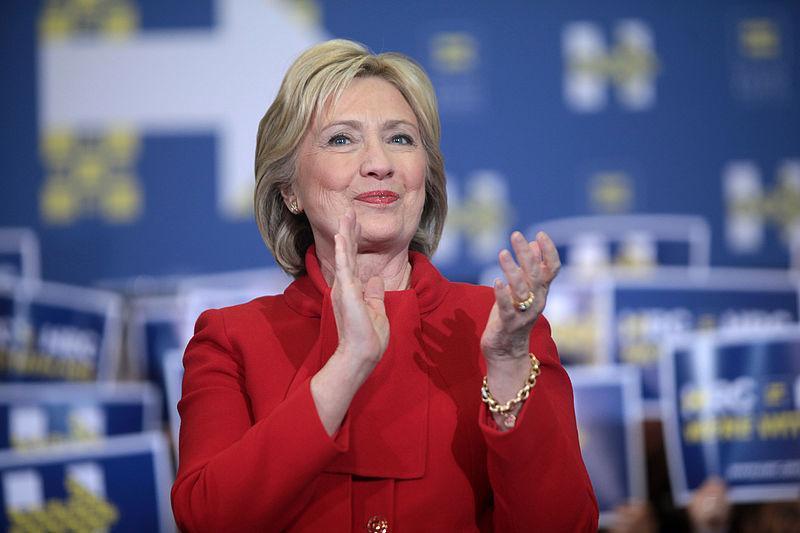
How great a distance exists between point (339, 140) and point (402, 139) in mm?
122

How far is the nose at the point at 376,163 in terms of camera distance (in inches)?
69.9

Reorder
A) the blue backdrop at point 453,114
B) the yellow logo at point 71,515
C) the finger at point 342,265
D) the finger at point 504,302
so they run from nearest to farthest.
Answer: the finger at point 504,302 → the finger at point 342,265 → the yellow logo at point 71,515 → the blue backdrop at point 453,114

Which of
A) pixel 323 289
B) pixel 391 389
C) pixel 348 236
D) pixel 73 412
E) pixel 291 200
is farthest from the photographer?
pixel 73 412

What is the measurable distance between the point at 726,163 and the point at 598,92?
549 millimetres

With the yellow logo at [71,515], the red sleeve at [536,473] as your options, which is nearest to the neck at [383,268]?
the red sleeve at [536,473]

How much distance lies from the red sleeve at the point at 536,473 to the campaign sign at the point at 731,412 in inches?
83.5

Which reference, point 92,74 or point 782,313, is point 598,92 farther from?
point 92,74

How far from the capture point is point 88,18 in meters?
3.68

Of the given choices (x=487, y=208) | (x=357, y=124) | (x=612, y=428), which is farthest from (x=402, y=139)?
(x=612, y=428)

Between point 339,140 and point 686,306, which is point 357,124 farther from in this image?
point 686,306

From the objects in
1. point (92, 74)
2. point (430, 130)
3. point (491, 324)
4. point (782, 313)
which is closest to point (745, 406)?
point (782, 313)

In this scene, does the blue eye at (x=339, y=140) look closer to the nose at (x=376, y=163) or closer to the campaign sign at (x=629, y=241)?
the nose at (x=376, y=163)

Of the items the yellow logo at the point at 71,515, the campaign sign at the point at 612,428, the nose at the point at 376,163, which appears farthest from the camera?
the campaign sign at the point at 612,428

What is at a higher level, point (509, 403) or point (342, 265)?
point (342, 265)
